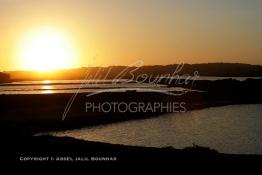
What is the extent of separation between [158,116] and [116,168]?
38.5m

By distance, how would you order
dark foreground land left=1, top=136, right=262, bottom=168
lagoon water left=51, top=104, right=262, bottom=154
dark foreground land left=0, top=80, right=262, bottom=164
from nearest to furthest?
1. dark foreground land left=1, top=136, right=262, bottom=168
2. dark foreground land left=0, top=80, right=262, bottom=164
3. lagoon water left=51, top=104, right=262, bottom=154

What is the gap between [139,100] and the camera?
78688mm

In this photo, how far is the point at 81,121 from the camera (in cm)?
5241

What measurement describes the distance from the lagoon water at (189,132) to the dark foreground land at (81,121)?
4188 mm

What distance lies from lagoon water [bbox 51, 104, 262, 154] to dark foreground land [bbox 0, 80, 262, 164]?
4188 millimetres

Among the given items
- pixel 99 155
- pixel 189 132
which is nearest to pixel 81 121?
pixel 189 132

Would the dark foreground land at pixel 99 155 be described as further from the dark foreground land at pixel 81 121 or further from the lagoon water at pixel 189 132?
the lagoon water at pixel 189 132

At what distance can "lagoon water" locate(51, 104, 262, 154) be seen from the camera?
3850 centimetres

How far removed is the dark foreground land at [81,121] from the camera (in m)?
24.9

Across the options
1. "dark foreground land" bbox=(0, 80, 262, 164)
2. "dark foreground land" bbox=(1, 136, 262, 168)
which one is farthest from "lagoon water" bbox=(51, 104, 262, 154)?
"dark foreground land" bbox=(1, 136, 262, 168)

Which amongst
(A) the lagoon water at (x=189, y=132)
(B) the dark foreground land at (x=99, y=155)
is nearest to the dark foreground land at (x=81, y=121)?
(B) the dark foreground land at (x=99, y=155)

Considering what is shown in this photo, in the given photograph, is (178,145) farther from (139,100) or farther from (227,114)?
(139,100)

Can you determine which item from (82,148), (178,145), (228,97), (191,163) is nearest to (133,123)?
(178,145)

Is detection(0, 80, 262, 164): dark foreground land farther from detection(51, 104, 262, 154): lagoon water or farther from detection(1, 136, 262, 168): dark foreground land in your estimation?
detection(51, 104, 262, 154): lagoon water
